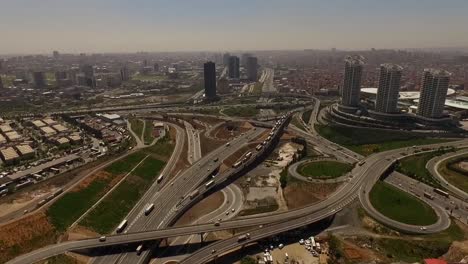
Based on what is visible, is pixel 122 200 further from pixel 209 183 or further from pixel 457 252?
pixel 457 252

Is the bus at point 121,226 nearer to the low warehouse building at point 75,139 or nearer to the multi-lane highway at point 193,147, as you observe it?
the multi-lane highway at point 193,147

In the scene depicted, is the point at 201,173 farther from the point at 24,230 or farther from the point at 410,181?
the point at 410,181

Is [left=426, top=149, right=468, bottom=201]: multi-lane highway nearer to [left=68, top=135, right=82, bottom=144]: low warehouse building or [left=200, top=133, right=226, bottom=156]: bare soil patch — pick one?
[left=200, top=133, right=226, bottom=156]: bare soil patch

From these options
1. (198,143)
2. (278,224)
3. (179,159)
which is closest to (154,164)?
(179,159)

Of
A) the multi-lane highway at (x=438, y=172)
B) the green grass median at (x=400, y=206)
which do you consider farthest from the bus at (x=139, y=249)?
the multi-lane highway at (x=438, y=172)

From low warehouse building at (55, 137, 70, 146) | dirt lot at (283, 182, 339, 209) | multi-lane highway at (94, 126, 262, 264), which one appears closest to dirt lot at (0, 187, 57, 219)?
multi-lane highway at (94, 126, 262, 264)
